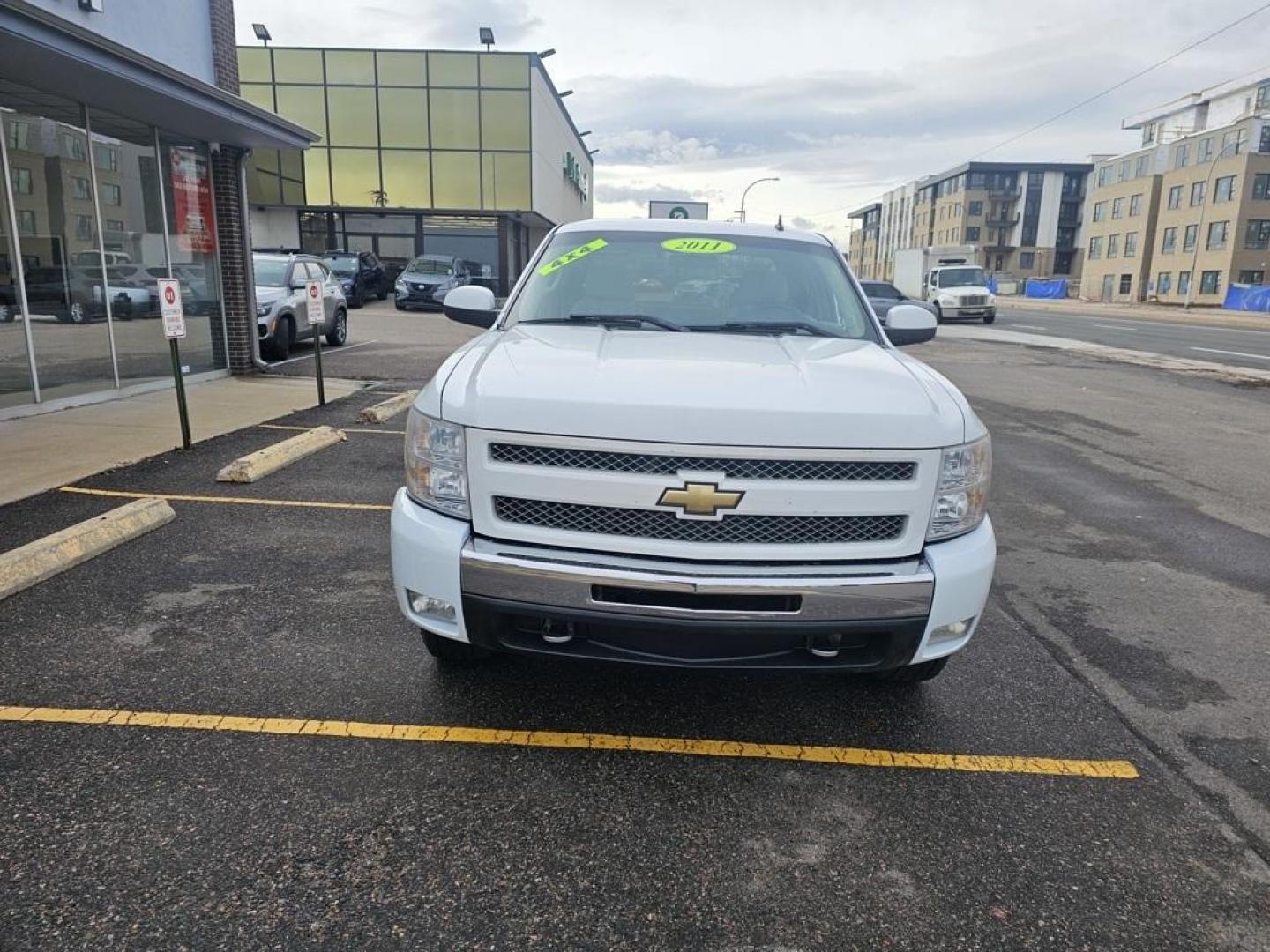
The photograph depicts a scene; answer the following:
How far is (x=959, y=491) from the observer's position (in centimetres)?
303

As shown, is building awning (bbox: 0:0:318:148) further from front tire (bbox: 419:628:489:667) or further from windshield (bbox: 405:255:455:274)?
windshield (bbox: 405:255:455:274)

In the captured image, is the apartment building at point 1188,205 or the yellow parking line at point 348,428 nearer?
the yellow parking line at point 348,428

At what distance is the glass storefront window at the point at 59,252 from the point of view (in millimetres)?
8781

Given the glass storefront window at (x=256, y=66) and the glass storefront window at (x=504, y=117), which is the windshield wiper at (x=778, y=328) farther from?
the glass storefront window at (x=256, y=66)

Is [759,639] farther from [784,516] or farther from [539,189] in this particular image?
[539,189]

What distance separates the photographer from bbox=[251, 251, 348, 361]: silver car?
13.9 m

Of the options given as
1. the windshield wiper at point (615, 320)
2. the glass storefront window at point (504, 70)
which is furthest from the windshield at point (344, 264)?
the windshield wiper at point (615, 320)

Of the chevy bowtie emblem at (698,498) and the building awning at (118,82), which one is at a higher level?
the building awning at (118,82)

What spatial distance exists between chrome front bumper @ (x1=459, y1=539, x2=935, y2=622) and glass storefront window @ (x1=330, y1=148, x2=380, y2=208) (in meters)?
33.3

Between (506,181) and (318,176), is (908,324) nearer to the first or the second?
(506,181)

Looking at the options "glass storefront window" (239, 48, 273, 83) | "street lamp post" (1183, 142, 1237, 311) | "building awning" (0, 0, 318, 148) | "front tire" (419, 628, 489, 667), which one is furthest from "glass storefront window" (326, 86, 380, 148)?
"street lamp post" (1183, 142, 1237, 311)

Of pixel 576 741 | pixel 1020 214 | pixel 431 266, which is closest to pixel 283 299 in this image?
pixel 576 741

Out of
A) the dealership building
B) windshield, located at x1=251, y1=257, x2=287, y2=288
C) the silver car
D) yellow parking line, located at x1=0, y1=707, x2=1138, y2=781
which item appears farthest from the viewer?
the dealership building

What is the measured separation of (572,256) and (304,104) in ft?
108
